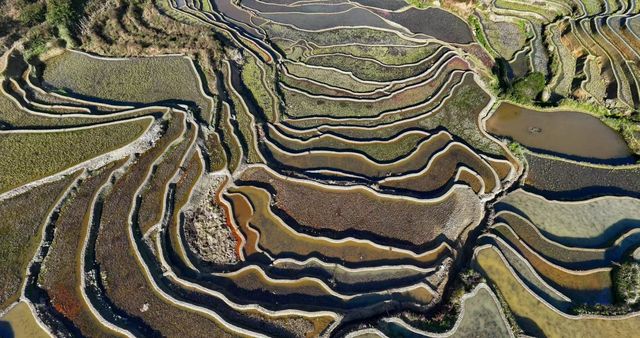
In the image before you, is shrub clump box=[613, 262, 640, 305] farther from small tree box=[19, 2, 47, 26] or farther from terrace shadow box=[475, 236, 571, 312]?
small tree box=[19, 2, 47, 26]

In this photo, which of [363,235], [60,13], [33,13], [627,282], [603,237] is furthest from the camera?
[33,13]

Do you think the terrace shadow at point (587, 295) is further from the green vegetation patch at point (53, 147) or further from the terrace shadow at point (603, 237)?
the green vegetation patch at point (53, 147)

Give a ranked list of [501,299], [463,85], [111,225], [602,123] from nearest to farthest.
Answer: [501,299], [111,225], [602,123], [463,85]

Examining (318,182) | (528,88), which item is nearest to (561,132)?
(528,88)

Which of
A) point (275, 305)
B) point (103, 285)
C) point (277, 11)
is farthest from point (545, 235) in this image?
point (277, 11)

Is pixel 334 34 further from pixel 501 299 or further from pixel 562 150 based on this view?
pixel 501 299

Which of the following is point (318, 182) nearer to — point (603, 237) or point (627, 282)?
point (603, 237)

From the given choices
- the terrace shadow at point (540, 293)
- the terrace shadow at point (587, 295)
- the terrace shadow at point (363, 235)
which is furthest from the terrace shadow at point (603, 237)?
the terrace shadow at point (363, 235)
